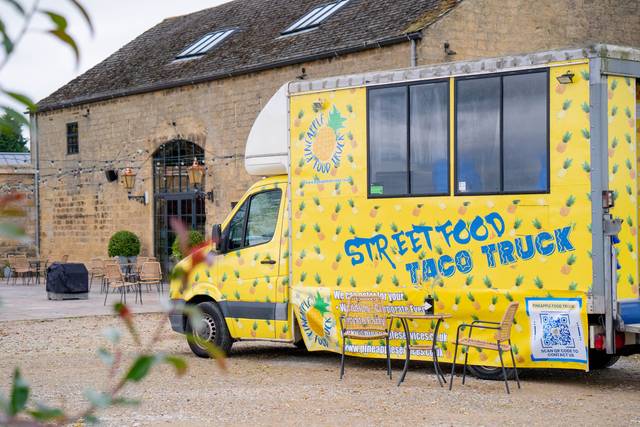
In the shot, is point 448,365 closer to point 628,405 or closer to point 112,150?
point 628,405

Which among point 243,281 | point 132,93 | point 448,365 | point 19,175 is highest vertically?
point 132,93

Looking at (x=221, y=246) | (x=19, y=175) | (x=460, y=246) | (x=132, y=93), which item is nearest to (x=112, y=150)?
(x=132, y=93)

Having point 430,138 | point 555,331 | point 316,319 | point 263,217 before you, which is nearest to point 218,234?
point 263,217

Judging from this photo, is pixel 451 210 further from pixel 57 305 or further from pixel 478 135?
pixel 57 305

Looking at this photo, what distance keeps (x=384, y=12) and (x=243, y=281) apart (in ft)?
36.8

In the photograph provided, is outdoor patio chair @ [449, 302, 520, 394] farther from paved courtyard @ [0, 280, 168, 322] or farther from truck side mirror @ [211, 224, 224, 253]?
paved courtyard @ [0, 280, 168, 322]

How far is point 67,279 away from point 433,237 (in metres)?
12.5

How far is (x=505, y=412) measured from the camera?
7801 millimetres

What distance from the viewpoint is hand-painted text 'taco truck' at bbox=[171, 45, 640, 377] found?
28.8ft

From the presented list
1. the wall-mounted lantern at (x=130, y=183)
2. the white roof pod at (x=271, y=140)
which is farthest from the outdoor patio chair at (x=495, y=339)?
the wall-mounted lantern at (x=130, y=183)

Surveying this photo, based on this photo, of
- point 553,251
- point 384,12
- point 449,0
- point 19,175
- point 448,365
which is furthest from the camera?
point 19,175

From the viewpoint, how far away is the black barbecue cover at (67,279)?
2027 cm

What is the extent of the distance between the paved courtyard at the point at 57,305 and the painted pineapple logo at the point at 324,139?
5277 mm

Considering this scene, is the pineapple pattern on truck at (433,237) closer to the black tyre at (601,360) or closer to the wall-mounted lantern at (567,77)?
the wall-mounted lantern at (567,77)
